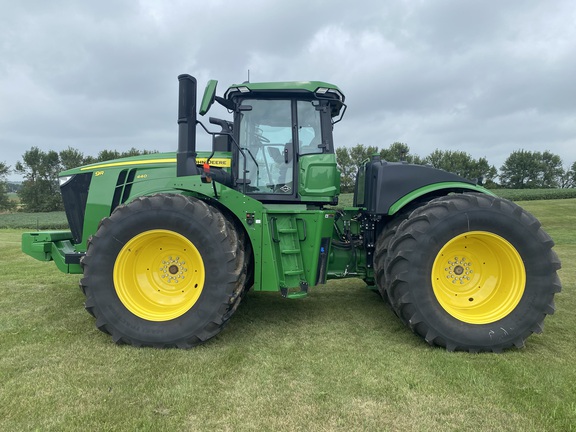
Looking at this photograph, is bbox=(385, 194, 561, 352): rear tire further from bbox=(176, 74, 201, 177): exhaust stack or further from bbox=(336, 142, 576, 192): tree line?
bbox=(336, 142, 576, 192): tree line

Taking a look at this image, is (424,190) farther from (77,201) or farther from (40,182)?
(40,182)

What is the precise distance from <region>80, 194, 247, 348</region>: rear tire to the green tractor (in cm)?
1

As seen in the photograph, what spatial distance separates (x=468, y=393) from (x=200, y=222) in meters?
2.63

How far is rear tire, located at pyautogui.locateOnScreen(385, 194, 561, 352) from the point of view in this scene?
12.1 feet

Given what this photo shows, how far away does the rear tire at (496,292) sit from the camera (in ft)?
12.1

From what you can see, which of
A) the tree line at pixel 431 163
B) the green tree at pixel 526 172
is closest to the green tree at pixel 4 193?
the tree line at pixel 431 163

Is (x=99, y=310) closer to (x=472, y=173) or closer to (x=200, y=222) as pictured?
(x=200, y=222)

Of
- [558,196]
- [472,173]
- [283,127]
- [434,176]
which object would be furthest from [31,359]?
[472,173]

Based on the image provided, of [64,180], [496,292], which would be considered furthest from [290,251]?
[64,180]

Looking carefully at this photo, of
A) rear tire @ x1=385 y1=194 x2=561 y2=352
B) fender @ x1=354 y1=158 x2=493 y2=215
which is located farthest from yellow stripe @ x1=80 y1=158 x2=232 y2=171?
rear tire @ x1=385 y1=194 x2=561 y2=352

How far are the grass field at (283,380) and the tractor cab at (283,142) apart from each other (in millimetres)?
1546

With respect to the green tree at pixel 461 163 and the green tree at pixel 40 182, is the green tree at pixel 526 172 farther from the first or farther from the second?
the green tree at pixel 40 182

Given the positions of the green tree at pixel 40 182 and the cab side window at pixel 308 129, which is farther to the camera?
the green tree at pixel 40 182

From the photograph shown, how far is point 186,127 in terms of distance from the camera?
13.7 ft
